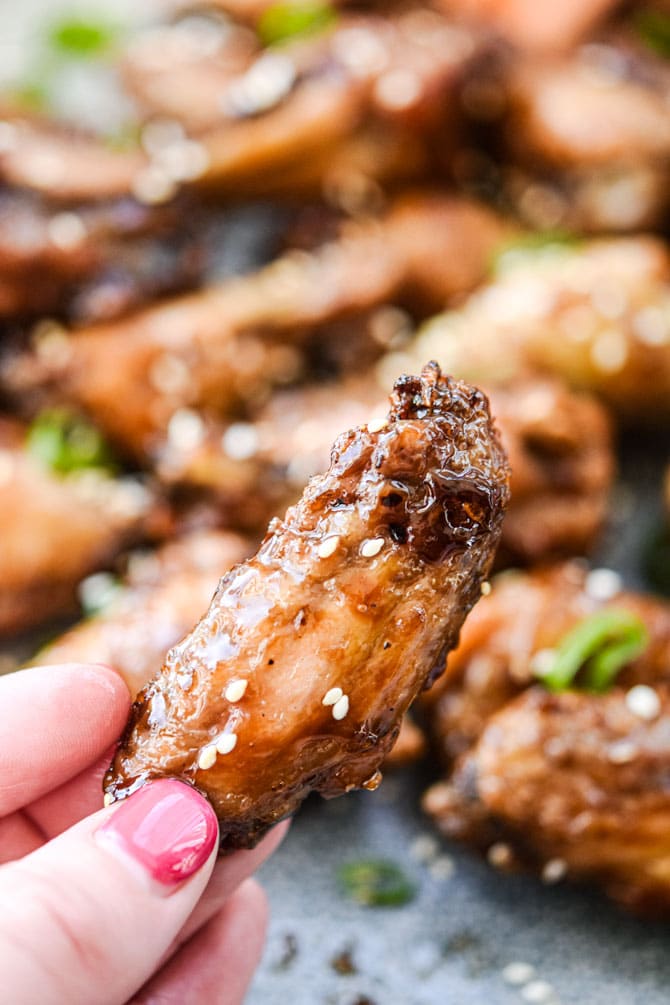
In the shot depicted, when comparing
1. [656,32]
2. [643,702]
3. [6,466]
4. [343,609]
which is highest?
[343,609]

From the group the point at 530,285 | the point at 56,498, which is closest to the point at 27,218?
the point at 56,498

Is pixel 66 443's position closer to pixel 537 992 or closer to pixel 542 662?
pixel 542 662

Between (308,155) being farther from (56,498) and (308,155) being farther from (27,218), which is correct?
(56,498)

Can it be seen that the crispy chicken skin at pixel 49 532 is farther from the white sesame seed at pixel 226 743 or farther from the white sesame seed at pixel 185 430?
the white sesame seed at pixel 226 743

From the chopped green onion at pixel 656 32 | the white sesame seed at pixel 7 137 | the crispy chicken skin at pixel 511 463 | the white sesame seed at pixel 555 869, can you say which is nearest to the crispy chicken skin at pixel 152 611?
the crispy chicken skin at pixel 511 463

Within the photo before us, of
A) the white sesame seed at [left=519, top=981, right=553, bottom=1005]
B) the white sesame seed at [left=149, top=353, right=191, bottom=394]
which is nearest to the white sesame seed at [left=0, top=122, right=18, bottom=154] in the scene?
the white sesame seed at [left=149, top=353, right=191, bottom=394]

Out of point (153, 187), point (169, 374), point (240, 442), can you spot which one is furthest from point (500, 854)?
point (153, 187)

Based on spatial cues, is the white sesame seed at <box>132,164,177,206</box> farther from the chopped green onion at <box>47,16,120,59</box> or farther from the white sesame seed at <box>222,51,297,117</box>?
the chopped green onion at <box>47,16,120,59</box>
